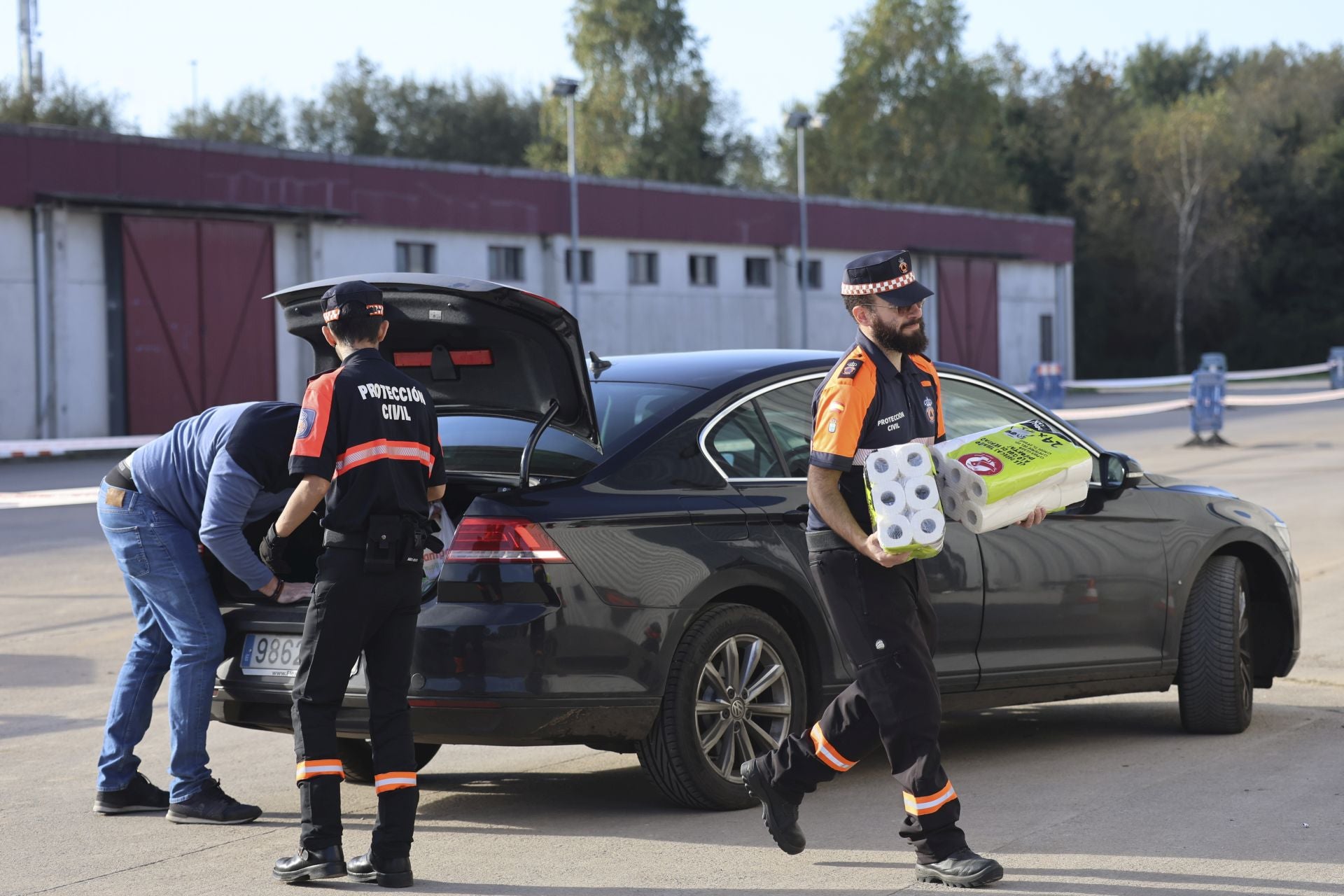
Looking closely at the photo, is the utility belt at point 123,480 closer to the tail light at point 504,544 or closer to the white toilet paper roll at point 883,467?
the tail light at point 504,544

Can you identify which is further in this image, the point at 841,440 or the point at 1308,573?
the point at 1308,573

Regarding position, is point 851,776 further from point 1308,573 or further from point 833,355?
point 1308,573

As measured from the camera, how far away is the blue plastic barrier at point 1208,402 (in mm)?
25938

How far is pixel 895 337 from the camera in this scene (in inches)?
196

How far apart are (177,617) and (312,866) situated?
1.26 meters

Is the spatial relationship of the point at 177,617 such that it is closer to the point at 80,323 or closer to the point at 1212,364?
the point at 1212,364

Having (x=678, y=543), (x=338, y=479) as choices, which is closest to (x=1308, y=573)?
(x=678, y=543)

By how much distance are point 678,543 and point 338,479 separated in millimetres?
1201

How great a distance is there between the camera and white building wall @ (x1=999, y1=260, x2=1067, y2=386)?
54.7m

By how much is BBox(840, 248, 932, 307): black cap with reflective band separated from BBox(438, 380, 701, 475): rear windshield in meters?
1.22

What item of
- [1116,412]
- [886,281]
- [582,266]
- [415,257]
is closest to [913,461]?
[886,281]

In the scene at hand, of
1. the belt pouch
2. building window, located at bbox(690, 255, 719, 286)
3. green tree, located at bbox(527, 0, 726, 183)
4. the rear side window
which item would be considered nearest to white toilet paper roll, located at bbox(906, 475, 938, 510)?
the rear side window

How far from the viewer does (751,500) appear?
599 centimetres

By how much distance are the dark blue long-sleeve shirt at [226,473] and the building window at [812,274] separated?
41.6 meters
